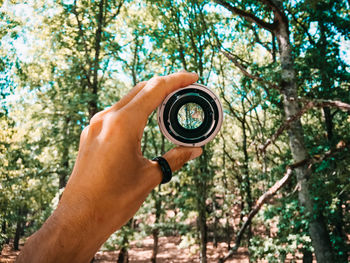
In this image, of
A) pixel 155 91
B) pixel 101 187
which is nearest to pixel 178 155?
pixel 155 91

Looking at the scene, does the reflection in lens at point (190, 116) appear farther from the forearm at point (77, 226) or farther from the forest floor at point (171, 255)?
the forest floor at point (171, 255)

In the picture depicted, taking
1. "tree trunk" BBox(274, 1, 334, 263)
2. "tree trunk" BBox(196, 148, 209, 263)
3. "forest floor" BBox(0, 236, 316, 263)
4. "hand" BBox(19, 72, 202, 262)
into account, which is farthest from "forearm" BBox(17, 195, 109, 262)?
"forest floor" BBox(0, 236, 316, 263)

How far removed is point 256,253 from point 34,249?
277 inches

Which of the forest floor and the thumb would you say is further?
the forest floor

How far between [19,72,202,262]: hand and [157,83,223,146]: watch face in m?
0.34

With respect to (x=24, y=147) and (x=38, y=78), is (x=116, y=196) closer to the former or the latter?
(x=24, y=147)

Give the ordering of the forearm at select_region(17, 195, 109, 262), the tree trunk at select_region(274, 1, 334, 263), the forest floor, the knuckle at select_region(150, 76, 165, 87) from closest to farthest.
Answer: the forearm at select_region(17, 195, 109, 262), the knuckle at select_region(150, 76, 165, 87), the tree trunk at select_region(274, 1, 334, 263), the forest floor

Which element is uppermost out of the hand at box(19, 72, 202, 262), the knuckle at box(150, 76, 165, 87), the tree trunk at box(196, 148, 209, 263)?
the knuckle at box(150, 76, 165, 87)

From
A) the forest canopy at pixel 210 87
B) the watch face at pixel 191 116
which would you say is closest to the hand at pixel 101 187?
the watch face at pixel 191 116

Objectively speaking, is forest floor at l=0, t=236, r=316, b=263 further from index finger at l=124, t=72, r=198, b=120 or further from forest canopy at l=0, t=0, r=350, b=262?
index finger at l=124, t=72, r=198, b=120

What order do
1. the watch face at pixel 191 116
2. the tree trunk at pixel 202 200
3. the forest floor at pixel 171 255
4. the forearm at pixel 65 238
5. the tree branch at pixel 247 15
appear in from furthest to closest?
1. the forest floor at pixel 171 255
2. the tree trunk at pixel 202 200
3. the tree branch at pixel 247 15
4. the watch face at pixel 191 116
5. the forearm at pixel 65 238

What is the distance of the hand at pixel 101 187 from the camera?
1.20m

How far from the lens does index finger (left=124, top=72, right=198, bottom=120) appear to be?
150 centimetres

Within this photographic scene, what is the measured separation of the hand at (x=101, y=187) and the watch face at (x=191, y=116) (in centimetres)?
34
